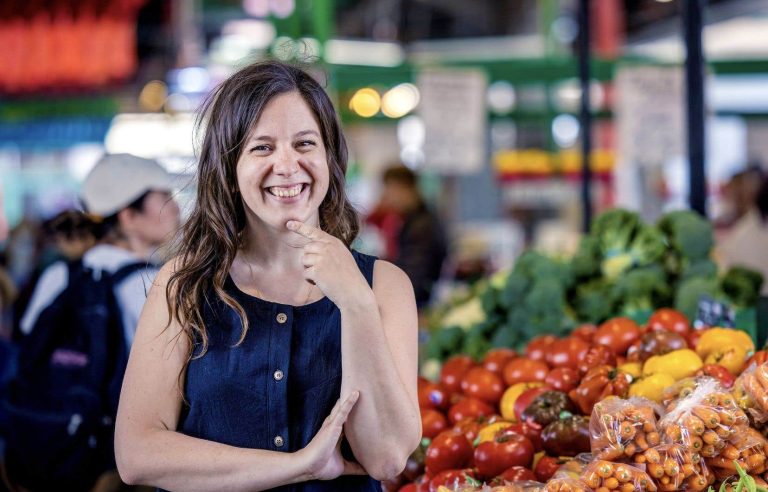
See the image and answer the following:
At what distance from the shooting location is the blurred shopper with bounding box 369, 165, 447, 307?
751 cm

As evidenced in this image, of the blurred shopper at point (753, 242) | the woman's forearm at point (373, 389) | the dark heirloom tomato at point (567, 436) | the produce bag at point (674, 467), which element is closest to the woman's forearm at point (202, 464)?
the woman's forearm at point (373, 389)

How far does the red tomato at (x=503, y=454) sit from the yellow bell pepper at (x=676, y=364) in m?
0.45

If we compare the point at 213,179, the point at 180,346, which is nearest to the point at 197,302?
the point at 180,346

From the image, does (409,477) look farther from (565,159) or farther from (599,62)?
(565,159)

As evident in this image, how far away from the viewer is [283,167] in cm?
209

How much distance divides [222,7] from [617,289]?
14997mm

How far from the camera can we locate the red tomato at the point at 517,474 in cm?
266

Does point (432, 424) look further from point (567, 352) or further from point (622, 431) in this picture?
point (622, 431)

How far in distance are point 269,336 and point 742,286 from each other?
2.63 metres

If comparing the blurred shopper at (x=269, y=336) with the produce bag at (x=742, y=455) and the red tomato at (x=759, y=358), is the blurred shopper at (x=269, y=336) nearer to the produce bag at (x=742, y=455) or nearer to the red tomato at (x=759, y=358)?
the produce bag at (x=742, y=455)

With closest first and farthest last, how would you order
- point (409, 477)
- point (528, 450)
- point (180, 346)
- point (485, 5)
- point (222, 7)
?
point (180, 346), point (528, 450), point (409, 477), point (222, 7), point (485, 5)

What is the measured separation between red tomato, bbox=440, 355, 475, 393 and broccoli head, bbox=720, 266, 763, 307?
1.19 metres

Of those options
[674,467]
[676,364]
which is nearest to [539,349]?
[676,364]

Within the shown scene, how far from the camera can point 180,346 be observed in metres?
2.16
